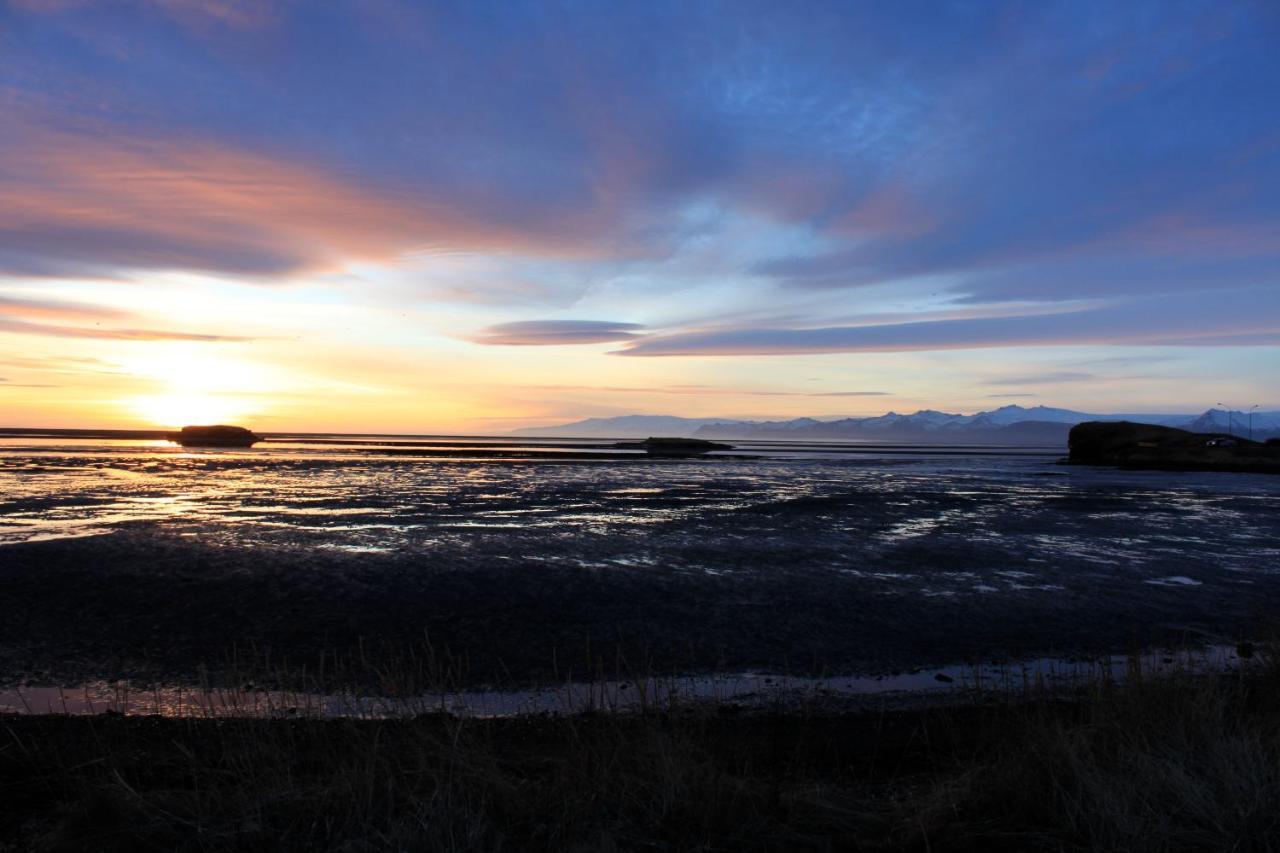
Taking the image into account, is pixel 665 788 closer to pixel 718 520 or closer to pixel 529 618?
pixel 529 618

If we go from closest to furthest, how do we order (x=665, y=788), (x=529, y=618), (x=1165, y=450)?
(x=665, y=788) < (x=529, y=618) < (x=1165, y=450)

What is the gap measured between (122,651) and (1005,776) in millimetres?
11175

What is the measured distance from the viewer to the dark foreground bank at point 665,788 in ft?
16.9

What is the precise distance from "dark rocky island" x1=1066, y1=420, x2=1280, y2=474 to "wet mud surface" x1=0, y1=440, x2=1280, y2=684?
31.7 m

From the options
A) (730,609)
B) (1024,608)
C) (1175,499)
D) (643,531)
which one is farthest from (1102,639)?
(1175,499)

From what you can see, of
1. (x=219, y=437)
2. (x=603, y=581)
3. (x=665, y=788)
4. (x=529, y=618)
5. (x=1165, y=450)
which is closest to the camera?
(x=665, y=788)

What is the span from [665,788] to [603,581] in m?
10.1

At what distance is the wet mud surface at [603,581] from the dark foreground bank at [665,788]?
5.39 feet

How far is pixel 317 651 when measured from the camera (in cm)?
1087

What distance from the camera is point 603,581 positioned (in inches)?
612

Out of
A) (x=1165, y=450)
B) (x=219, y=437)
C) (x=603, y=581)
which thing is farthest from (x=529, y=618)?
(x=219, y=437)

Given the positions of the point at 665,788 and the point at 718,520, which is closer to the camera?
the point at 665,788

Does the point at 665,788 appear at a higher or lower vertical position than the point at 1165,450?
lower

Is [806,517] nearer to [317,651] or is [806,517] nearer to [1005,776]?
[317,651]
